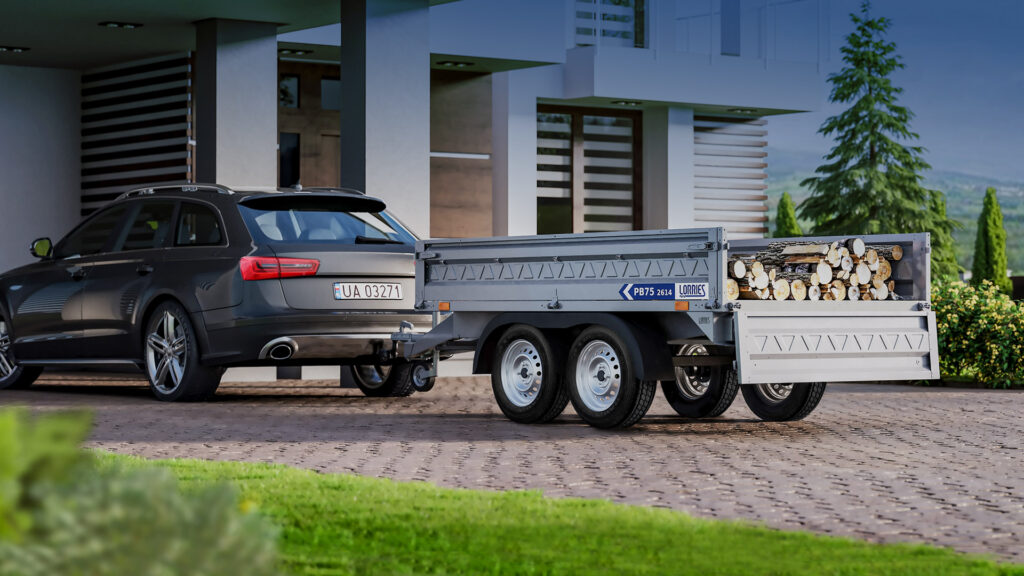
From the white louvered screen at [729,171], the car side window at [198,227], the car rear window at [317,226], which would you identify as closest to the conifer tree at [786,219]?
the white louvered screen at [729,171]

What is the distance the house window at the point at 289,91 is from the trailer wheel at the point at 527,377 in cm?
1145

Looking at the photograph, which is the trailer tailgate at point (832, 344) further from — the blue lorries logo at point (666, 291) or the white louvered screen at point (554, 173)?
the white louvered screen at point (554, 173)

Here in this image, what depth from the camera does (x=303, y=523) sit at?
5.75m

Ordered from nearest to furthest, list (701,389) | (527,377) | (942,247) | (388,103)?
1. (527,377)
2. (701,389)
3. (388,103)
4. (942,247)

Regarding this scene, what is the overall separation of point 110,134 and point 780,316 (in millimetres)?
13285

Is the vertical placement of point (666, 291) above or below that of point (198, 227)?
below

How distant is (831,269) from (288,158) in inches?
488

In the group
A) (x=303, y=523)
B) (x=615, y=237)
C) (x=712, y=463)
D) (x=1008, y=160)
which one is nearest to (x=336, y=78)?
(x=615, y=237)

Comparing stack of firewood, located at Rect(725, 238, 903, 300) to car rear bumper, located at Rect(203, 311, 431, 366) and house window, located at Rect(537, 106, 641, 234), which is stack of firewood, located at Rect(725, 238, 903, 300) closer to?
car rear bumper, located at Rect(203, 311, 431, 366)

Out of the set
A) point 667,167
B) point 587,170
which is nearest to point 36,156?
point 587,170

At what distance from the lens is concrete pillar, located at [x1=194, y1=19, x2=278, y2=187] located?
660 inches

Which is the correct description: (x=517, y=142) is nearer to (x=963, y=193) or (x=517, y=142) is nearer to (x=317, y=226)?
(x=317, y=226)

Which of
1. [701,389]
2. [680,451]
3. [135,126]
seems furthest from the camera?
[135,126]

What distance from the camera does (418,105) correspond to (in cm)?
1507
